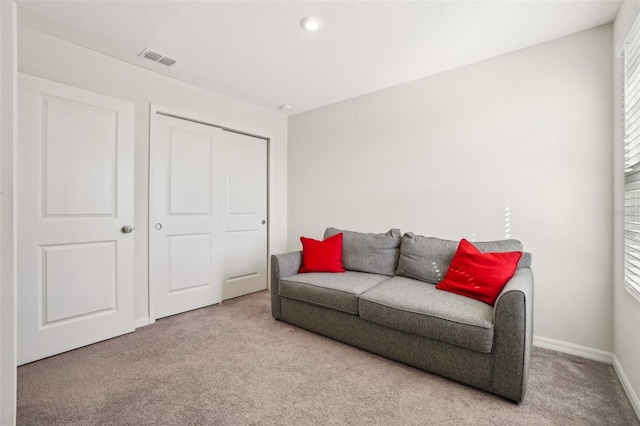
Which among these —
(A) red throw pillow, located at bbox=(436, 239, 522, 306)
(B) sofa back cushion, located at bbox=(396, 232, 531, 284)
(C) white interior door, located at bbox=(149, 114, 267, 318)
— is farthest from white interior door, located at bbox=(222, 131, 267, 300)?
(A) red throw pillow, located at bbox=(436, 239, 522, 306)

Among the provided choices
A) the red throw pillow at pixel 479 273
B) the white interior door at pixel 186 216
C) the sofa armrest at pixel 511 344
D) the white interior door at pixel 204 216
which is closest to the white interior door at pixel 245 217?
the white interior door at pixel 204 216

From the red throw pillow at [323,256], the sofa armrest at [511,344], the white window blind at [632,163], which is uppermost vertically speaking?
the white window blind at [632,163]

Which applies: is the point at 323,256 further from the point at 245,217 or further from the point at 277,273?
the point at 245,217

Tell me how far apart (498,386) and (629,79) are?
6.63ft

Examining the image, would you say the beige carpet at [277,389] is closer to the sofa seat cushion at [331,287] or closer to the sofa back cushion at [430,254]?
the sofa seat cushion at [331,287]

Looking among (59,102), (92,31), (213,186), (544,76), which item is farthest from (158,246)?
(544,76)

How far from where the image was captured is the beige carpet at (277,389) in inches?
61.3

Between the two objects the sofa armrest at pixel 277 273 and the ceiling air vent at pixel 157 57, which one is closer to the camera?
the ceiling air vent at pixel 157 57

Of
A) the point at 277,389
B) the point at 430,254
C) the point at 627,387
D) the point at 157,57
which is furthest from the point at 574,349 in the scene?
the point at 157,57

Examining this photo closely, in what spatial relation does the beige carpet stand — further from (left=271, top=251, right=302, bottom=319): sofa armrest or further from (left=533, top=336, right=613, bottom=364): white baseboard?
(left=271, top=251, right=302, bottom=319): sofa armrest

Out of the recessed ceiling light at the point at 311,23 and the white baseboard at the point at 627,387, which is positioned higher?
the recessed ceiling light at the point at 311,23

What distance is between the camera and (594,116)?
2184mm

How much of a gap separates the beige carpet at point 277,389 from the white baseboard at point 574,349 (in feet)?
0.26

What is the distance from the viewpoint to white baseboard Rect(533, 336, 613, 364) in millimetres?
2126
